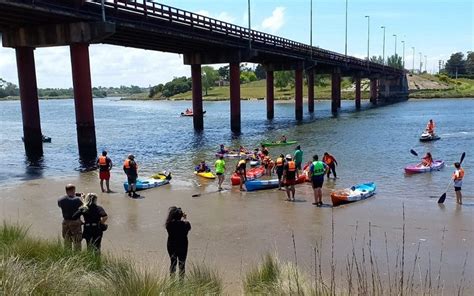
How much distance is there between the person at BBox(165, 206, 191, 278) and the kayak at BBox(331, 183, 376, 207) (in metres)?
9.26

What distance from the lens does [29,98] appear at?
3409cm

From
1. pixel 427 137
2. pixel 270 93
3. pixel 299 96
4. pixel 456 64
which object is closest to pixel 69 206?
pixel 427 137

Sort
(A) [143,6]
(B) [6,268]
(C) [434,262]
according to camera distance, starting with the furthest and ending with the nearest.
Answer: (A) [143,6] → (C) [434,262] → (B) [6,268]

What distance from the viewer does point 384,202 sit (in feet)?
56.5

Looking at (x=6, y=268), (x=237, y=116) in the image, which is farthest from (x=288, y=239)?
(x=237, y=116)

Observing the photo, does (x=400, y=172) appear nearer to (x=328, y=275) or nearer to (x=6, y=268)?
(x=328, y=275)

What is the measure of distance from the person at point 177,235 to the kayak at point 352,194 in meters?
9.26

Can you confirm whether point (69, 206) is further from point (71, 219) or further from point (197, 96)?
point (197, 96)

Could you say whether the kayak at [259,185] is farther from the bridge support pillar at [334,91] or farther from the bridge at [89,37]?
the bridge support pillar at [334,91]

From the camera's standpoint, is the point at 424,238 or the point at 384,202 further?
the point at 384,202

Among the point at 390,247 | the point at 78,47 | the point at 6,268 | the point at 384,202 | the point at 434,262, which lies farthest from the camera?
the point at 78,47

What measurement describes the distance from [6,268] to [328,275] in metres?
5.99

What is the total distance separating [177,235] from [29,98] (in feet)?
97.4

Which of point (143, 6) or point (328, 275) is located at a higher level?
point (143, 6)
